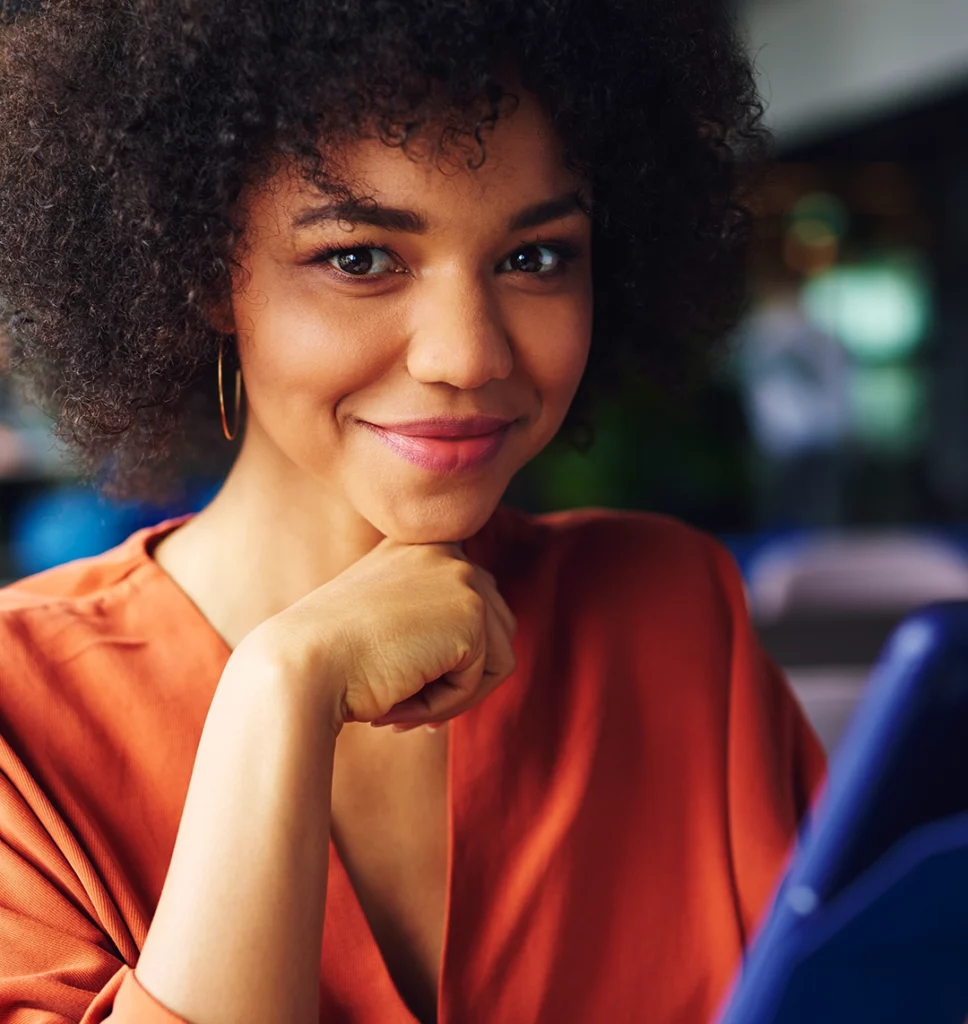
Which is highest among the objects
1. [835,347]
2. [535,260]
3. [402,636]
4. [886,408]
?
[535,260]

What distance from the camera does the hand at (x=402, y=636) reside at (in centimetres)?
90

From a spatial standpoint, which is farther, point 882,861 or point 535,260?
point 535,260

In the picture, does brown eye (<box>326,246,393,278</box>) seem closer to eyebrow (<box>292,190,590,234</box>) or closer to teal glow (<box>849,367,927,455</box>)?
eyebrow (<box>292,190,590,234</box>)

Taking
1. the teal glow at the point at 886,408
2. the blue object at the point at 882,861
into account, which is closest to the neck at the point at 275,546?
the blue object at the point at 882,861

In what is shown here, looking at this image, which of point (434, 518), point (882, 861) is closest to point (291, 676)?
point (434, 518)

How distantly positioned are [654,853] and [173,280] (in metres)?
0.67

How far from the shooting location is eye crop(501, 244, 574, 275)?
100 cm

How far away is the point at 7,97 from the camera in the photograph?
1.07 metres

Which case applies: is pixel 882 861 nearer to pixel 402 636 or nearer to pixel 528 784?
pixel 402 636

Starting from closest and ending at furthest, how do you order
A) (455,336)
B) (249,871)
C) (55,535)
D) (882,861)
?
(882,861) → (249,871) → (455,336) → (55,535)

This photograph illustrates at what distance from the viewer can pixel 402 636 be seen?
94 cm

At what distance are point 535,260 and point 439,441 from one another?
165 mm

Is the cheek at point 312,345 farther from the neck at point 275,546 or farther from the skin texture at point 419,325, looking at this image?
the neck at point 275,546

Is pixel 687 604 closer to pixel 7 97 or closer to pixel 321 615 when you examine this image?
pixel 321 615
